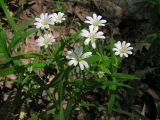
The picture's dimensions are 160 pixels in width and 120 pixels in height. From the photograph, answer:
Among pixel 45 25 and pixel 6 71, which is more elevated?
pixel 45 25

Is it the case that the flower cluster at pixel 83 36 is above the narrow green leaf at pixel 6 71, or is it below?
above

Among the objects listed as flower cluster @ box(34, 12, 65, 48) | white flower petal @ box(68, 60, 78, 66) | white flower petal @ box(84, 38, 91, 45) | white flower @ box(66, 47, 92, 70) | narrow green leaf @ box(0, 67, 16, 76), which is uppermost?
flower cluster @ box(34, 12, 65, 48)

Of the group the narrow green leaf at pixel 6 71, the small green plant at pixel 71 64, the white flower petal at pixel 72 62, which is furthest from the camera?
the narrow green leaf at pixel 6 71

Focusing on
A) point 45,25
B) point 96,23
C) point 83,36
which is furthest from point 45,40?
point 96,23

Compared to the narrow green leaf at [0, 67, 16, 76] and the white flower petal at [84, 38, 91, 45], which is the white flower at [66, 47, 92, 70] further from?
the narrow green leaf at [0, 67, 16, 76]

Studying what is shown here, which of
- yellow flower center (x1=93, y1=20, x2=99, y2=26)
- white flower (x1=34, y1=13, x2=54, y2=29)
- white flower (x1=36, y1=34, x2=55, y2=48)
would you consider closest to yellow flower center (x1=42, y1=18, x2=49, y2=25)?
white flower (x1=34, y1=13, x2=54, y2=29)

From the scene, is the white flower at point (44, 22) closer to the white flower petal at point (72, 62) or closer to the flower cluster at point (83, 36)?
the flower cluster at point (83, 36)

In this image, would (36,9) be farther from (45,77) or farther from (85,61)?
(85,61)

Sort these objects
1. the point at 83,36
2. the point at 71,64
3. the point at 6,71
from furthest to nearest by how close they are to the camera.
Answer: the point at 6,71, the point at 83,36, the point at 71,64

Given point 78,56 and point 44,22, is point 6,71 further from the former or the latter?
point 78,56

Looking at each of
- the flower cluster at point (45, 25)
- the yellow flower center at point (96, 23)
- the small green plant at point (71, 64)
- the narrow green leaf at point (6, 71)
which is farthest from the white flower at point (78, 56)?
the narrow green leaf at point (6, 71)

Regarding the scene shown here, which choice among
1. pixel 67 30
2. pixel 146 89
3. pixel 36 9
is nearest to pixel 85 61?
pixel 146 89
